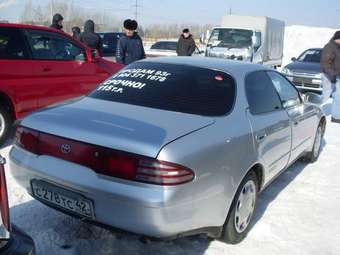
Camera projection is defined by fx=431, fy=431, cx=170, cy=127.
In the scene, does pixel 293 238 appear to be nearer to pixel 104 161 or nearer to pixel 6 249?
pixel 104 161

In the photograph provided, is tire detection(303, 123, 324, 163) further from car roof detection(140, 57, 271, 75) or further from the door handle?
the door handle

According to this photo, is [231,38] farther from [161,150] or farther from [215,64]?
[161,150]

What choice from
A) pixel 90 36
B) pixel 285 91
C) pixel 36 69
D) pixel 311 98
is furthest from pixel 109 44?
pixel 285 91

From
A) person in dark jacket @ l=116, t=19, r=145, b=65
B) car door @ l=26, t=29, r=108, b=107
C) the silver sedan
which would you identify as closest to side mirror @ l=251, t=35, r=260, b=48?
person in dark jacket @ l=116, t=19, r=145, b=65

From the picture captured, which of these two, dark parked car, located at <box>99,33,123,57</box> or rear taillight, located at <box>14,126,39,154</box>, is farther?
dark parked car, located at <box>99,33,123,57</box>

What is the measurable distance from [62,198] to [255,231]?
1786mm

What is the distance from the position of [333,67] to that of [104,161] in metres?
7.69

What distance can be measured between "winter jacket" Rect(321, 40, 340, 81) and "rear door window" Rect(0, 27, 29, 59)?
6.19m

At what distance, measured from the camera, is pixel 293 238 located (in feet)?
12.2

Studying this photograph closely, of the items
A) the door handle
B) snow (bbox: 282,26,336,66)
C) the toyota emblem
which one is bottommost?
snow (bbox: 282,26,336,66)

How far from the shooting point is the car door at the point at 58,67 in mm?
6118

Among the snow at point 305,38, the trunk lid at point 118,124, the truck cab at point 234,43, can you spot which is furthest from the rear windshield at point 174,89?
the snow at point 305,38

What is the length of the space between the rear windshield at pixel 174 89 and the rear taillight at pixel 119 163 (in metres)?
0.78

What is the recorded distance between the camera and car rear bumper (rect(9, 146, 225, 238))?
2600 mm
